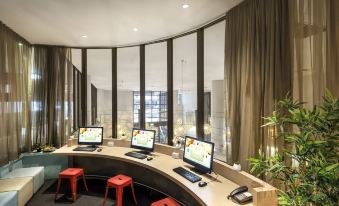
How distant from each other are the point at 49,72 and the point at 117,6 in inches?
111

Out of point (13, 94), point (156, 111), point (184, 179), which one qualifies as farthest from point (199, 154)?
point (13, 94)

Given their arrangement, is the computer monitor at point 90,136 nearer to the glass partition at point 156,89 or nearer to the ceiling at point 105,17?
the glass partition at point 156,89

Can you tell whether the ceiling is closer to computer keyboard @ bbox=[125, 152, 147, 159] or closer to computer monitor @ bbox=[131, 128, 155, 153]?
computer monitor @ bbox=[131, 128, 155, 153]

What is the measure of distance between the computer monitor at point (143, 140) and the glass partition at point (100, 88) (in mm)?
1225

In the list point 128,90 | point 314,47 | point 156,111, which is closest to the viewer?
point 314,47

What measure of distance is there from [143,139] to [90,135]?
1.20m

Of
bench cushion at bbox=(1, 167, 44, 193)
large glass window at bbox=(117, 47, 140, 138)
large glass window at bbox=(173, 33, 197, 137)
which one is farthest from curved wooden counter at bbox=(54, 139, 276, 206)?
large glass window at bbox=(117, 47, 140, 138)

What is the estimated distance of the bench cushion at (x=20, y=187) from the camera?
300cm

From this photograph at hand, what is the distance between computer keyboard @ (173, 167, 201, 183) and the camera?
251 cm

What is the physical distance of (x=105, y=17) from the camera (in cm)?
315

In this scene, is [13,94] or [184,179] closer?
[184,179]

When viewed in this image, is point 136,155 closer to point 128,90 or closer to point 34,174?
point 34,174

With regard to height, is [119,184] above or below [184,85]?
below

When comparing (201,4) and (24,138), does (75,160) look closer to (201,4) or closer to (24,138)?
(24,138)
